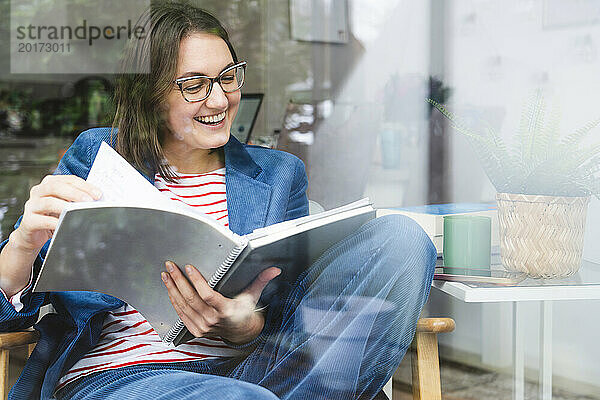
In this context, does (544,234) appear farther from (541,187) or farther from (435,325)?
(435,325)

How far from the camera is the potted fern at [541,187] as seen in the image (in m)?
0.86

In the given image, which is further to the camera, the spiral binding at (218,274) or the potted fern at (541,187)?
the potted fern at (541,187)

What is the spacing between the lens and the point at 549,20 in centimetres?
94

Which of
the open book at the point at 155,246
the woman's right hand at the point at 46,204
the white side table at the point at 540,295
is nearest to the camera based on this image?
the open book at the point at 155,246

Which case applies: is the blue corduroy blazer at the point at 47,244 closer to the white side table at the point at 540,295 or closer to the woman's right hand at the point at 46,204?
the woman's right hand at the point at 46,204

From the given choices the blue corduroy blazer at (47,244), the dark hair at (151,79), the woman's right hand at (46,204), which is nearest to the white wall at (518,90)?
the blue corduroy blazer at (47,244)

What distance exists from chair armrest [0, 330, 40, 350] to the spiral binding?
0.19 meters

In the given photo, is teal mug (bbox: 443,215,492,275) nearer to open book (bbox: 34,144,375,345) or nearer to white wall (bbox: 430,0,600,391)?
white wall (bbox: 430,0,600,391)

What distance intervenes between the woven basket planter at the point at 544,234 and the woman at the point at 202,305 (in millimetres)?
151

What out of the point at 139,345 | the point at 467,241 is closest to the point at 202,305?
the point at 139,345

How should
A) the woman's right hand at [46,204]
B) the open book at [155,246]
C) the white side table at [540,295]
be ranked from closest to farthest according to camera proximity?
the open book at [155,246] < the woman's right hand at [46,204] < the white side table at [540,295]

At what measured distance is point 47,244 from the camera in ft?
2.53

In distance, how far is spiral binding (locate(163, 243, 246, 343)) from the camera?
643 millimetres

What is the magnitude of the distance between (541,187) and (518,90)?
154 mm
